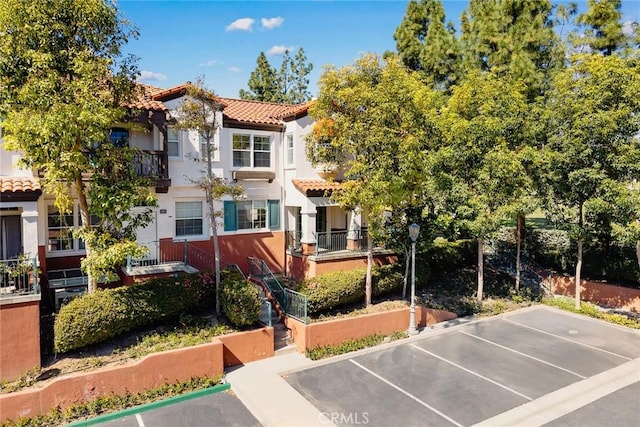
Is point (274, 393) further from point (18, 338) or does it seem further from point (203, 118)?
point (203, 118)

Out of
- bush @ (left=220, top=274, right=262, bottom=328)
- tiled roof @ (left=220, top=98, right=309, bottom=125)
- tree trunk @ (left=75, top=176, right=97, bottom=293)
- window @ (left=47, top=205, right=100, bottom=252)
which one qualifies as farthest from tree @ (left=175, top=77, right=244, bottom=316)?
window @ (left=47, top=205, right=100, bottom=252)

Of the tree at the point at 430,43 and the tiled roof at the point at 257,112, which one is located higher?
the tree at the point at 430,43

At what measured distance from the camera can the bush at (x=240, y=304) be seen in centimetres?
1297

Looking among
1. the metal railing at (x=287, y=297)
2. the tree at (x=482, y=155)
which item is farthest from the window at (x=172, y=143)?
the tree at (x=482, y=155)

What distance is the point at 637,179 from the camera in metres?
16.1

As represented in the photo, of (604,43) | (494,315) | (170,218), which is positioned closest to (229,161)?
(170,218)

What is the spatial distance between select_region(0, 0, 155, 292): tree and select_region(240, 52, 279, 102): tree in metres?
33.3

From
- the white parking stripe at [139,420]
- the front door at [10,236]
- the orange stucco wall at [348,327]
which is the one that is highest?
the front door at [10,236]

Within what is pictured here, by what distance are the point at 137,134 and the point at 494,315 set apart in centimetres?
1632

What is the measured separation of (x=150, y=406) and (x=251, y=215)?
10.2m

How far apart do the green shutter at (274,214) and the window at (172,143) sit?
475 centimetres

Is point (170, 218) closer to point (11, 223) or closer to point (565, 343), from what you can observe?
point (11, 223)

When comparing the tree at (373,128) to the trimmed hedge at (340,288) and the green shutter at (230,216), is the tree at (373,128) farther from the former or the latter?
the green shutter at (230,216)

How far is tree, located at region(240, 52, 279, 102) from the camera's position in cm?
4438
